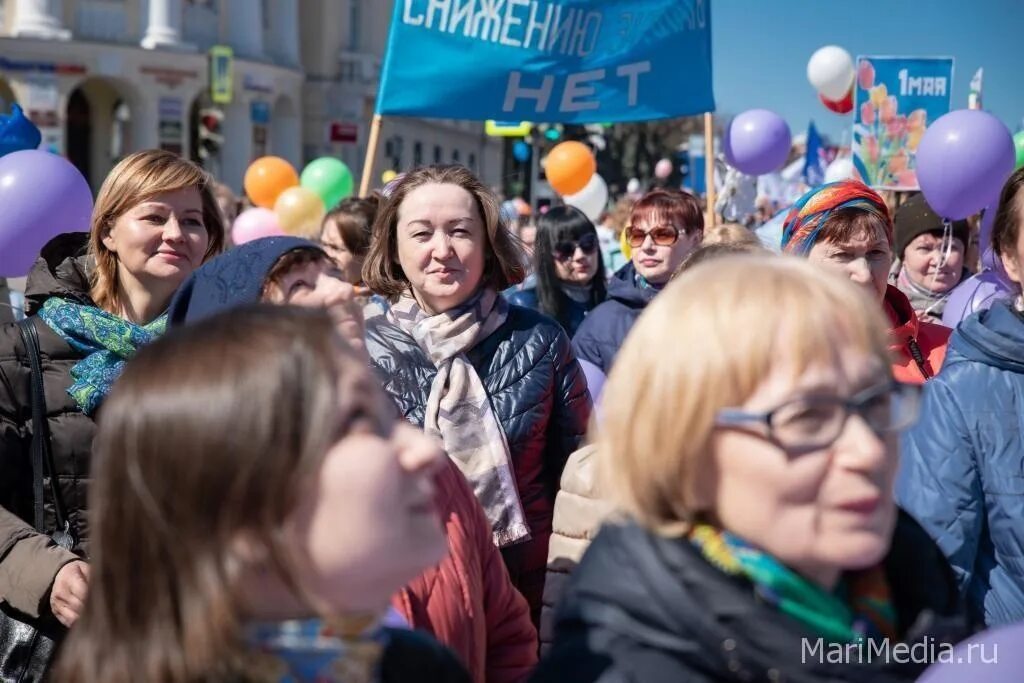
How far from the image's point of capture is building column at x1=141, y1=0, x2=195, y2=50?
37.2 m

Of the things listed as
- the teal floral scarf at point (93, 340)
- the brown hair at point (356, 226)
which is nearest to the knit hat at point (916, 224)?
the brown hair at point (356, 226)

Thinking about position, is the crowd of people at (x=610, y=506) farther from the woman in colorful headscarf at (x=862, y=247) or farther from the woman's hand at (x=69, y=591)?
the woman in colorful headscarf at (x=862, y=247)

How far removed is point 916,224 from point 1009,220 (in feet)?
8.97

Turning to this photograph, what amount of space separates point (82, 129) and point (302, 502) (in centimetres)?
4314

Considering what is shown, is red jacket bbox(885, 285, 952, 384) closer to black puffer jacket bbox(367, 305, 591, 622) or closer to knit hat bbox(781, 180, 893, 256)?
knit hat bbox(781, 180, 893, 256)

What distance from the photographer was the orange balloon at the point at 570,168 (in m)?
12.8

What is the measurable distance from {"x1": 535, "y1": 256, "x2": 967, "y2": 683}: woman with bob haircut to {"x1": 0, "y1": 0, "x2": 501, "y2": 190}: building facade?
3225 cm

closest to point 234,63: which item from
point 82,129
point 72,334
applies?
point 82,129

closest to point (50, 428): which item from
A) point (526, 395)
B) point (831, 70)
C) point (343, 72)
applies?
point (526, 395)

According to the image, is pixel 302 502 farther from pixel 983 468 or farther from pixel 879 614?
pixel 983 468

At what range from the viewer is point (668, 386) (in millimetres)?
1479

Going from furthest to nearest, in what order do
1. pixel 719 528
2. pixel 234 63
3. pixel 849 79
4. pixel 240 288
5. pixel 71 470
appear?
pixel 234 63 → pixel 849 79 → pixel 71 470 → pixel 240 288 → pixel 719 528

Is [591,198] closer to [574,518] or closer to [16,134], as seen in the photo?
[16,134]

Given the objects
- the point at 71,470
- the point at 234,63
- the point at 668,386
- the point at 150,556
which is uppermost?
the point at 234,63
